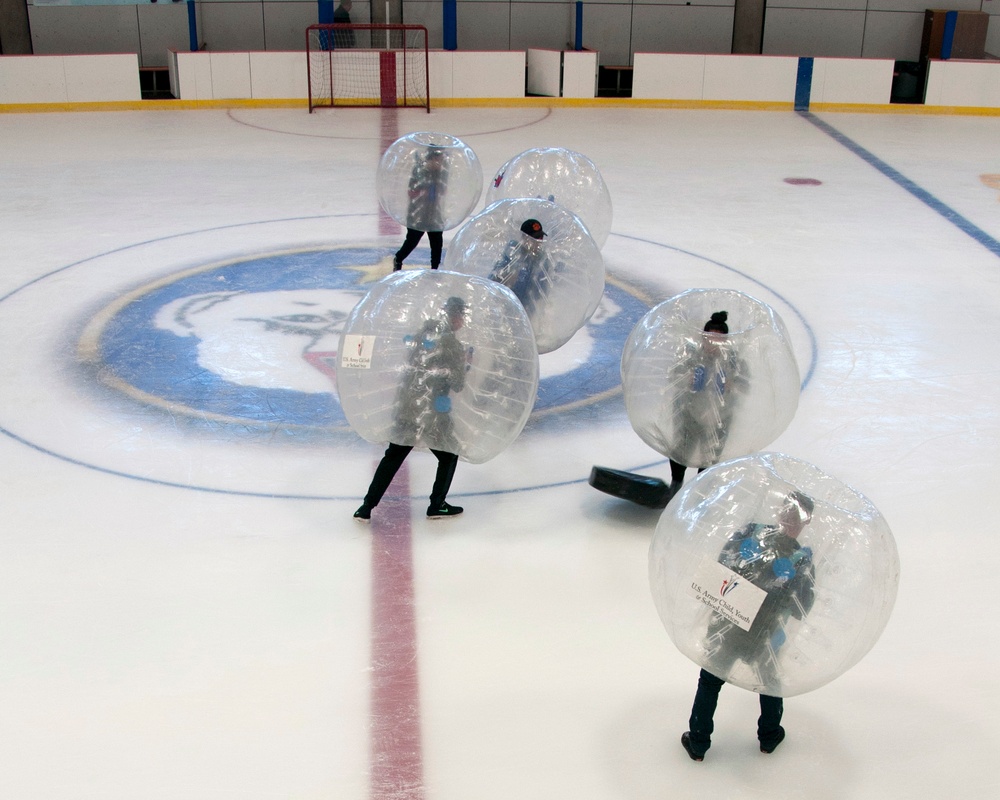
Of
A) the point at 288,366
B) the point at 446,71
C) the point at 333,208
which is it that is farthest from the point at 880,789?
the point at 446,71

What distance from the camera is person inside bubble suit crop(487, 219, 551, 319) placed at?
6410 millimetres

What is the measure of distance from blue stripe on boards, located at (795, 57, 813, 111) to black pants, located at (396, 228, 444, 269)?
11029 millimetres

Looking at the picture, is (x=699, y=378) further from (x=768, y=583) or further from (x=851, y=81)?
(x=851, y=81)

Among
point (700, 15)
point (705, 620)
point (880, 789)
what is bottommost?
point (880, 789)

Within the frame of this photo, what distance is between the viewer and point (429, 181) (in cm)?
846

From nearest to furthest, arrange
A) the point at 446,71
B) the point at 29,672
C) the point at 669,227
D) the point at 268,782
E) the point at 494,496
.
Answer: the point at 268,782
the point at 29,672
the point at 494,496
the point at 669,227
the point at 446,71

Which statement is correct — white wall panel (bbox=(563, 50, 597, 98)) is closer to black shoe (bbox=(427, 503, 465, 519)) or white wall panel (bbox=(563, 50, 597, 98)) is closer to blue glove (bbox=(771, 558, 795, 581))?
black shoe (bbox=(427, 503, 465, 519))

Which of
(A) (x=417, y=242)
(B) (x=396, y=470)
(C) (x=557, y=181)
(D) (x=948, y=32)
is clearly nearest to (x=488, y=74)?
(D) (x=948, y=32)

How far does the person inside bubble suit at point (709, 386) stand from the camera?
5.18m

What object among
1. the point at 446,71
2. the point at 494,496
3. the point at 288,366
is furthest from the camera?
the point at 446,71

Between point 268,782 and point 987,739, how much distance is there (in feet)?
8.80

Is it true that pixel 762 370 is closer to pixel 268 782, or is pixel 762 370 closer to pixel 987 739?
pixel 987 739

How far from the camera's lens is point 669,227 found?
1165 cm

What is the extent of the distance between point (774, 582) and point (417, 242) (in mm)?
6299
